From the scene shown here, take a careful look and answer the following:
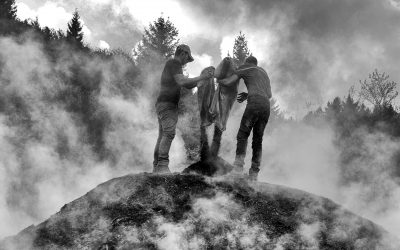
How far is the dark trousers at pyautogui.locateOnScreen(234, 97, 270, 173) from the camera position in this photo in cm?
613

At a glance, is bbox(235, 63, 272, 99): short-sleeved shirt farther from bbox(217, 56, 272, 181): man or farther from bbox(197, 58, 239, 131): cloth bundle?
bbox(197, 58, 239, 131): cloth bundle

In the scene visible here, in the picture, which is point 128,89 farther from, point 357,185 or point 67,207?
point 67,207

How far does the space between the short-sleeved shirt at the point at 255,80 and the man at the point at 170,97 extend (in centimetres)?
55

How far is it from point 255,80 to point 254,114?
1.69 ft

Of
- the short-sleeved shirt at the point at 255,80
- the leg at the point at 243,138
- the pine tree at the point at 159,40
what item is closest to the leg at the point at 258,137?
the leg at the point at 243,138

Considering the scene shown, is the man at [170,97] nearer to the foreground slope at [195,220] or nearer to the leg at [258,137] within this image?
the foreground slope at [195,220]

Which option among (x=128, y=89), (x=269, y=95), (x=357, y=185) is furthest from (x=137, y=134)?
(x=269, y=95)

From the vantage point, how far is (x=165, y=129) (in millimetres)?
6000

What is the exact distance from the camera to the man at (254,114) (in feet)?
20.1

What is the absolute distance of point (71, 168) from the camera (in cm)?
1398

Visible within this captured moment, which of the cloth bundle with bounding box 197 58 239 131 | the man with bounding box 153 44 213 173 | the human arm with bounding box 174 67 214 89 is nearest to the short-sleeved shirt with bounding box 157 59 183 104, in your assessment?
the man with bounding box 153 44 213 173

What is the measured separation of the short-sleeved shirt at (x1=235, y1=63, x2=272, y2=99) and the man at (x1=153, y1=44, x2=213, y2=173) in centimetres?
55

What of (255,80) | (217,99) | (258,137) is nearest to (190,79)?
(217,99)

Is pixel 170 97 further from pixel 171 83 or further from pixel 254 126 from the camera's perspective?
pixel 254 126
